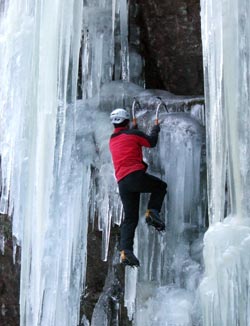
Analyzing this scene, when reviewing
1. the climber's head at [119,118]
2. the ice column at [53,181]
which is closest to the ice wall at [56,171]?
the ice column at [53,181]

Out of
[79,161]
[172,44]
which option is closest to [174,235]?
[79,161]

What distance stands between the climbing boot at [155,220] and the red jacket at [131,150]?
33 cm

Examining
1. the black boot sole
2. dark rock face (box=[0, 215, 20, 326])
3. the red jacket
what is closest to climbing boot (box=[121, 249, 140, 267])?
the black boot sole

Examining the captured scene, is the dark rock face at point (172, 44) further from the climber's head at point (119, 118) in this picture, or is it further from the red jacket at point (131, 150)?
the red jacket at point (131, 150)

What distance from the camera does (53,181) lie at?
6.23 m

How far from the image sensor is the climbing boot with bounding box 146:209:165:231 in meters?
5.27

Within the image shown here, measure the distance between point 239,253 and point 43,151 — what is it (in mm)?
2079

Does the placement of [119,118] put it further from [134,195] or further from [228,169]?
[228,169]

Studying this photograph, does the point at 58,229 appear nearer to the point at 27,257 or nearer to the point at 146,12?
the point at 27,257

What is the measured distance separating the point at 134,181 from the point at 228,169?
0.81 metres

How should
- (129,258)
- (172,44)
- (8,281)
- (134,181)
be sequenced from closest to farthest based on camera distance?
1. (129,258)
2. (134,181)
3. (172,44)
4. (8,281)

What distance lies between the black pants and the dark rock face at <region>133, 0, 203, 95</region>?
6.04ft

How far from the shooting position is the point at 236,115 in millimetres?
4762

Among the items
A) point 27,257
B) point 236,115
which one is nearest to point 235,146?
point 236,115
